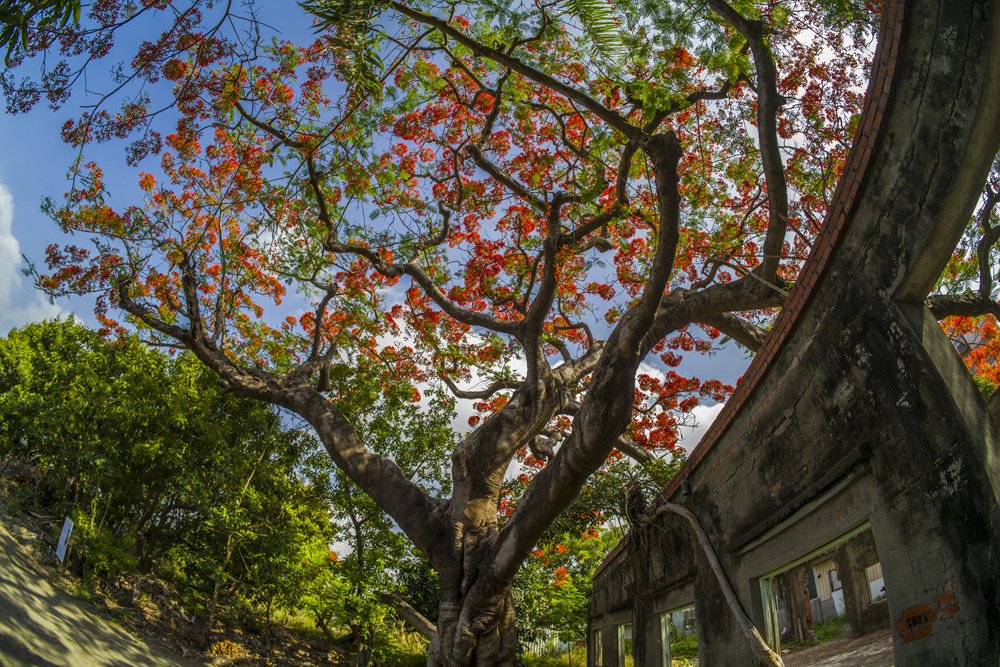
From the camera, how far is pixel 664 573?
586cm

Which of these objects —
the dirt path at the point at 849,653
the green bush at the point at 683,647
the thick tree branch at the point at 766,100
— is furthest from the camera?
the green bush at the point at 683,647

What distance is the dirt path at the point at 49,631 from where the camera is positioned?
5.56 meters

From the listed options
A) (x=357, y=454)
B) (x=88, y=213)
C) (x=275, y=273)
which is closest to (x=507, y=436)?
(x=357, y=454)

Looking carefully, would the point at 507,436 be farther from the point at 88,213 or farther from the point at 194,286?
the point at 88,213

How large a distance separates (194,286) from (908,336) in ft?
24.3

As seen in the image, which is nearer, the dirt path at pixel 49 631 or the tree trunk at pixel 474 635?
the tree trunk at pixel 474 635

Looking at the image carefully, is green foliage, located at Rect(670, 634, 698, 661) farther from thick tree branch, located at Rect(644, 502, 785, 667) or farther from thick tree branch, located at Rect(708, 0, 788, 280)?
thick tree branch, located at Rect(708, 0, 788, 280)

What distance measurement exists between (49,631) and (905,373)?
7582 millimetres

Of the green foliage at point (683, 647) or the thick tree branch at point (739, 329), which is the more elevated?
the thick tree branch at point (739, 329)

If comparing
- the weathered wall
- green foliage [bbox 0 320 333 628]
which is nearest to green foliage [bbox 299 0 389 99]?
the weathered wall

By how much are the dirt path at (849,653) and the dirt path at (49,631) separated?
21.1 feet

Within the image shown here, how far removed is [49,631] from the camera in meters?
6.12

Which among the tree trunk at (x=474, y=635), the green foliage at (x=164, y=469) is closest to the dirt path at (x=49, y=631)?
the green foliage at (x=164, y=469)

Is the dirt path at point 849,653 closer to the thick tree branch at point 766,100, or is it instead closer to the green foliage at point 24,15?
the thick tree branch at point 766,100
